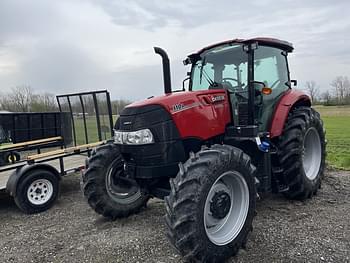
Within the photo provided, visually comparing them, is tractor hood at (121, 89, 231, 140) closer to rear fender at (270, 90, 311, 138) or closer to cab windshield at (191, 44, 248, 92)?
cab windshield at (191, 44, 248, 92)

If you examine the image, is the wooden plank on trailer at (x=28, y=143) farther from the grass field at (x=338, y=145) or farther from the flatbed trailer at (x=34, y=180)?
the grass field at (x=338, y=145)

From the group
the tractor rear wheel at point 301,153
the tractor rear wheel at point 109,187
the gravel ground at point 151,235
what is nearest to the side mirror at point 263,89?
the tractor rear wheel at point 301,153

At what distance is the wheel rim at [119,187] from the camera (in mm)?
4410

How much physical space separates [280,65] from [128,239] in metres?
3.24

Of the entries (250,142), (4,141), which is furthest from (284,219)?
(4,141)

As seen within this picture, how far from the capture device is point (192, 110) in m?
3.62

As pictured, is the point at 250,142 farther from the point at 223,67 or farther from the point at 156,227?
the point at 156,227

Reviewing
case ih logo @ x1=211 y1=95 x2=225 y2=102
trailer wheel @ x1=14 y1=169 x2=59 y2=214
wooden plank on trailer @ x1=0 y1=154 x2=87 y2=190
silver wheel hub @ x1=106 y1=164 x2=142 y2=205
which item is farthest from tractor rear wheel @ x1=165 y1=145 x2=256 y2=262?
wooden plank on trailer @ x1=0 y1=154 x2=87 y2=190

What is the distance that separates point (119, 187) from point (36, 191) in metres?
1.75

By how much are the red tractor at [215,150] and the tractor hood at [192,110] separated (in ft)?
0.04

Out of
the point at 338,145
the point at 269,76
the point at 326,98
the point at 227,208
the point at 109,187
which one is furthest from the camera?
the point at 326,98

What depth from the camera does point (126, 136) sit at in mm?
3615

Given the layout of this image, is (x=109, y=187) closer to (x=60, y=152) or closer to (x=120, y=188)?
(x=120, y=188)

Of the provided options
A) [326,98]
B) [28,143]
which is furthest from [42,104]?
[326,98]
